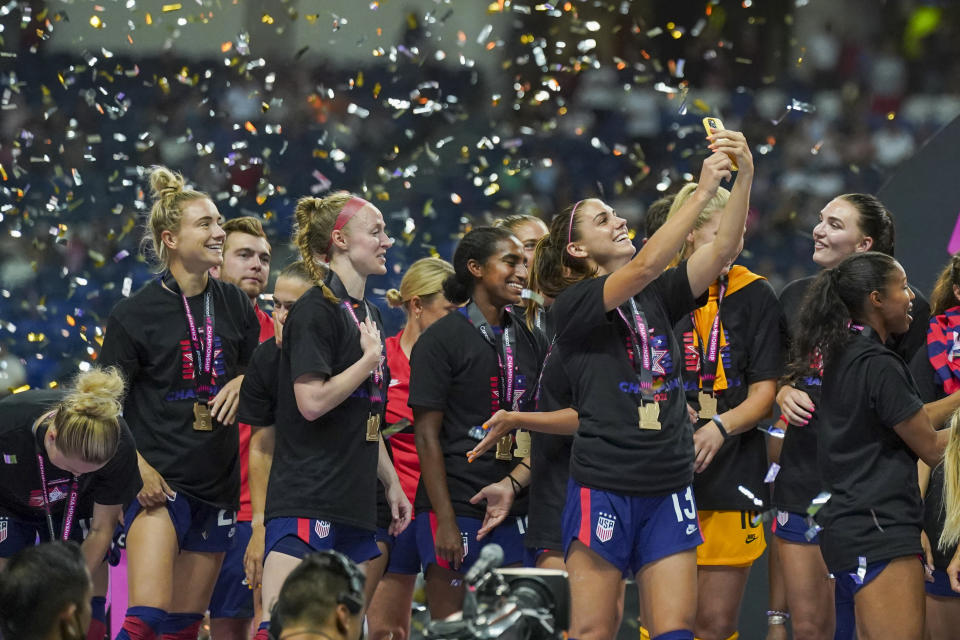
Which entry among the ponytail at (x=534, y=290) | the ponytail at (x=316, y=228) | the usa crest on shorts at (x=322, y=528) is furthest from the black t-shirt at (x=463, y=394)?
the usa crest on shorts at (x=322, y=528)

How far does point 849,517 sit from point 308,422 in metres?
1.50

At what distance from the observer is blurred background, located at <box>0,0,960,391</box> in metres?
7.38

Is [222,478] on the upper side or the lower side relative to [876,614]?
upper

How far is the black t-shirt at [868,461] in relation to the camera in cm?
324

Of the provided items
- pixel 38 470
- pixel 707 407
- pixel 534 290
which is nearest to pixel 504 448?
pixel 534 290

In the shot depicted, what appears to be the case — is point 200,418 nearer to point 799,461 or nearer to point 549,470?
point 549,470

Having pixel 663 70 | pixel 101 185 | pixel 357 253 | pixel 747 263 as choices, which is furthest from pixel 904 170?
pixel 101 185

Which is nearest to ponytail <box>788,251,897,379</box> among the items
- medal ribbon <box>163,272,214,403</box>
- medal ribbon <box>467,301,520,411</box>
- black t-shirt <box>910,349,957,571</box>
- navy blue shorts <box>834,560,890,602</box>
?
black t-shirt <box>910,349,957,571</box>

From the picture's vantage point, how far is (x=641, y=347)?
330 cm

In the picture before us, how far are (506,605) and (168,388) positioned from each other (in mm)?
2155

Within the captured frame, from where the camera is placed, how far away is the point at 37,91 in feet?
24.3

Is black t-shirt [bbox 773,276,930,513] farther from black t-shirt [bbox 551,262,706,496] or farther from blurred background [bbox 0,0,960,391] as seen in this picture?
blurred background [bbox 0,0,960,391]

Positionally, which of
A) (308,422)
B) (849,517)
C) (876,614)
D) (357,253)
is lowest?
(876,614)

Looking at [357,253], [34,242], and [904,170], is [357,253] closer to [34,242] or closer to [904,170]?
[904,170]
